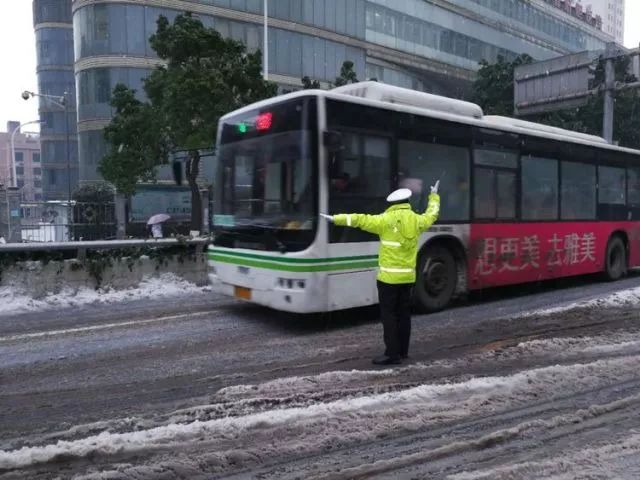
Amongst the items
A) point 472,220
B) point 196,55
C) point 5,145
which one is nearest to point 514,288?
point 472,220

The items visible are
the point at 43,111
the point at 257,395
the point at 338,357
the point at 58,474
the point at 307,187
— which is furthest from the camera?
the point at 43,111

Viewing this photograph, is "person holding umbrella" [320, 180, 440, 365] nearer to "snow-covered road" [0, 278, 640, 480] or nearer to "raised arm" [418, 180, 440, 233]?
"raised arm" [418, 180, 440, 233]

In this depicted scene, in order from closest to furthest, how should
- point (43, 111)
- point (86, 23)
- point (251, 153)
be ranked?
1. point (251, 153)
2. point (86, 23)
3. point (43, 111)

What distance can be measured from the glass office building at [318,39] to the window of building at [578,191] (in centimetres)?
2932

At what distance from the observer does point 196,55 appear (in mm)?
16531

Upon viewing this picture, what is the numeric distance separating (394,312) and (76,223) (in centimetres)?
1071

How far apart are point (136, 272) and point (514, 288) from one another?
23.1 feet

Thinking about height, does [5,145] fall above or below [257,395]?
above

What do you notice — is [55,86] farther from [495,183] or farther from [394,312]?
[394,312]

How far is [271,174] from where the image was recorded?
731 cm

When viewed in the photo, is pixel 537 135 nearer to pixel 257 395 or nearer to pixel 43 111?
pixel 257 395

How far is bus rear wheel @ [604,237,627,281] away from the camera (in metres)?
11.6

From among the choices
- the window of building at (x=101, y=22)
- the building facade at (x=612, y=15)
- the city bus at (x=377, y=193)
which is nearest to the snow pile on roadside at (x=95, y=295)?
the city bus at (x=377, y=193)

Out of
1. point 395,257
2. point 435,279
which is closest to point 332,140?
point 395,257
